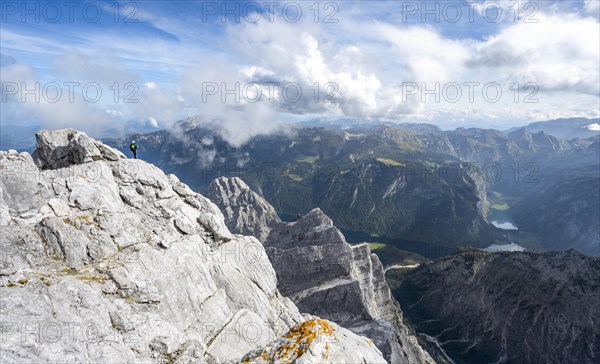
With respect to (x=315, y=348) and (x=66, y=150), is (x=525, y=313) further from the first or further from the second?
(x=66, y=150)

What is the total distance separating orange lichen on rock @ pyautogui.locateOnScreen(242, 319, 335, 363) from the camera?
48.0ft

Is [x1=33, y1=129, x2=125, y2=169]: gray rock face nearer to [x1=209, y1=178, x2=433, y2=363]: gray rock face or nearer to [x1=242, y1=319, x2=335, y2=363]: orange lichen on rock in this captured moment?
[x1=242, y1=319, x2=335, y2=363]: orange lichen on rock

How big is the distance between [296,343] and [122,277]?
59.6ft

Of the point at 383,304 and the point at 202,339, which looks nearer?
the point at 202,339

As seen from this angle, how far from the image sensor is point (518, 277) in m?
172

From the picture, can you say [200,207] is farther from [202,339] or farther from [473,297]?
[473,297]

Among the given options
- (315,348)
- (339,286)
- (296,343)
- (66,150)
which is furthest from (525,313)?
(66,150)

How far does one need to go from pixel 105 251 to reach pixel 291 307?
1229 inches

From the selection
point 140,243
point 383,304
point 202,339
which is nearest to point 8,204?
point 140,243

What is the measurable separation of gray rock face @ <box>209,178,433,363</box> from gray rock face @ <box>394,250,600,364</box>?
7186 cm

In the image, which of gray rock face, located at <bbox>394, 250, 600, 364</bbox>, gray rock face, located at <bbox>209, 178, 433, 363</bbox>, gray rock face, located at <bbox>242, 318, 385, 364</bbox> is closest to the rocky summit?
gray rock face, located at <bbox>242, 318, 385, 364</bbox>

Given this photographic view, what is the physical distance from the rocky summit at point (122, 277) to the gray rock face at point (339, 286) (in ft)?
200

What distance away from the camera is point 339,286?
10612 cm

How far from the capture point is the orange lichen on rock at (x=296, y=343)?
1462 cm
